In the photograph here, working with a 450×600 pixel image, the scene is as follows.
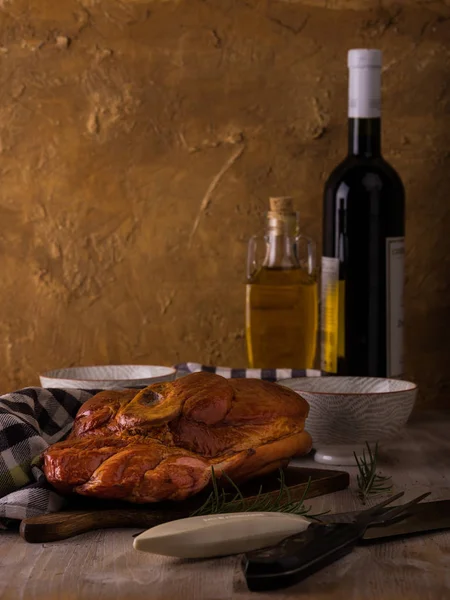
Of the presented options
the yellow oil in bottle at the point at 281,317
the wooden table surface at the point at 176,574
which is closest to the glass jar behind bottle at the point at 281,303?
the yellow oil in bottle at the point at 281,317

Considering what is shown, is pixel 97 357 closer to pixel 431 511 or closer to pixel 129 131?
pixel 129 131

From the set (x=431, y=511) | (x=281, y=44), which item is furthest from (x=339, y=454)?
(x=281, y=44)

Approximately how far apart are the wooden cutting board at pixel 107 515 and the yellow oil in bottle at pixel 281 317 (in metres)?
0.39

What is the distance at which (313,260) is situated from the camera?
4.02ft

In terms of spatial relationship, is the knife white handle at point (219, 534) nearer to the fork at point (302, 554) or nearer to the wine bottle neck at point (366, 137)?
the fork at point (302, 554)

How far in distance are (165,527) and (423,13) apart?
89cm

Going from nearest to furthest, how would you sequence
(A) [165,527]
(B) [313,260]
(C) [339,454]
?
(A) [165,527] < (C) [339,454] < (B) [313,260]

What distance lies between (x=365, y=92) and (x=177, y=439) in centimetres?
54

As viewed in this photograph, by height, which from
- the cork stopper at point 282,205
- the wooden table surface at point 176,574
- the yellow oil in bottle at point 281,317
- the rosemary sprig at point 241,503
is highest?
the cork stopper at point 282,205

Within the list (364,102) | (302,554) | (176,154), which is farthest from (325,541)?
(176,154)

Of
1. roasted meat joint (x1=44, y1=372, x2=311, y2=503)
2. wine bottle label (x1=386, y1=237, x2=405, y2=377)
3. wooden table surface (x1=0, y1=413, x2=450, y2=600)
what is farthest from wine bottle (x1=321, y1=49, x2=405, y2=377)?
wooden table surface (x1=0, y1=413, x2=450, y2=600)

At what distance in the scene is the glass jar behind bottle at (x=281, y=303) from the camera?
1157 mm

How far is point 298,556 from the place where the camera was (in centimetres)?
59

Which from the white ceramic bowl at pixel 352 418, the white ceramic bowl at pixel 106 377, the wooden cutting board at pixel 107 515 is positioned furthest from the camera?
the white ceramic bowl at pixel 106 377
